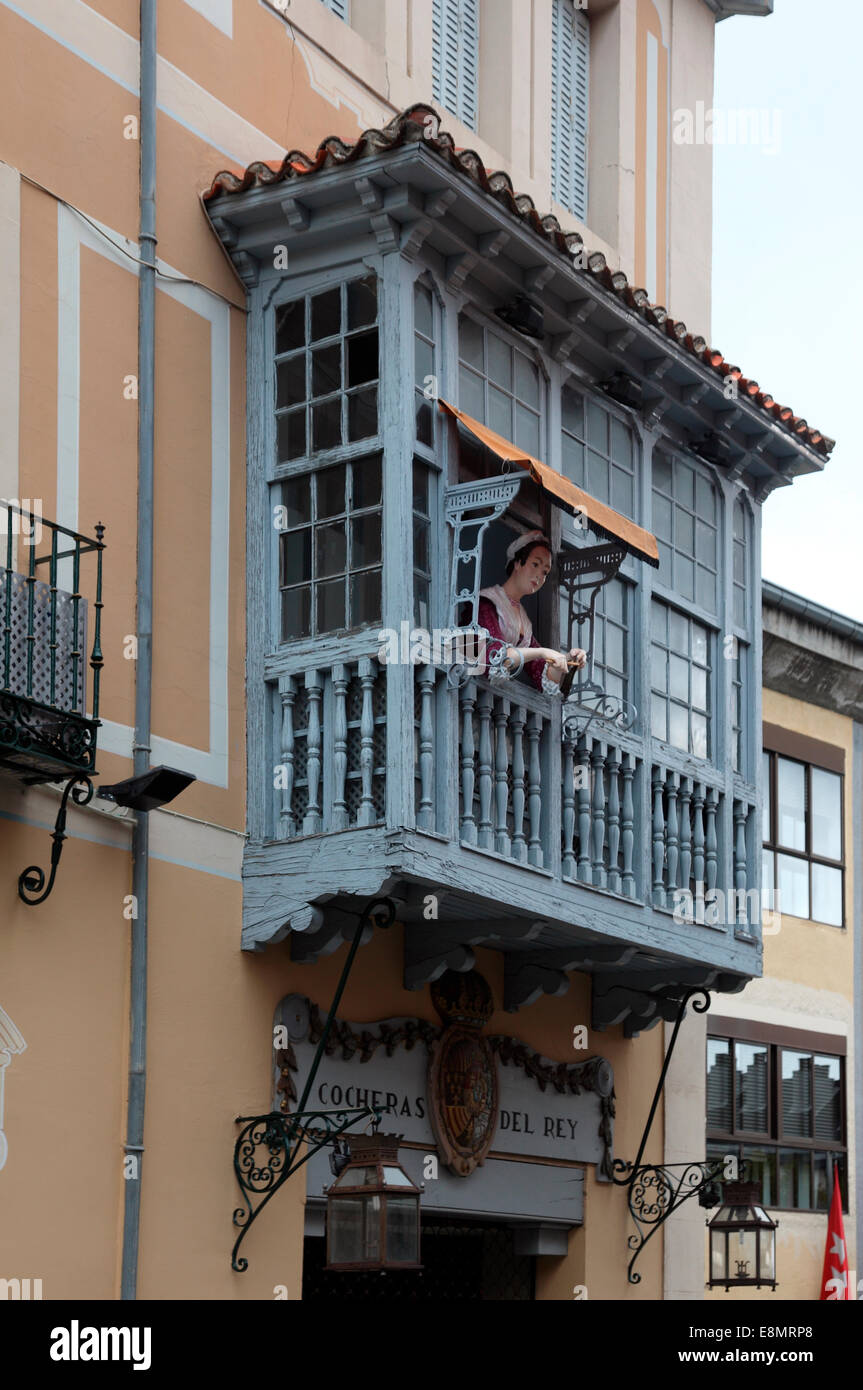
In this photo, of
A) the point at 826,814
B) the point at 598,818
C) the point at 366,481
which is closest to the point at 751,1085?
the point at 826,814

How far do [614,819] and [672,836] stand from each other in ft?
2.07

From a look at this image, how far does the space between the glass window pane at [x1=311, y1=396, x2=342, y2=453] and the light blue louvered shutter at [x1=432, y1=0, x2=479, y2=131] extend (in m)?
3.49

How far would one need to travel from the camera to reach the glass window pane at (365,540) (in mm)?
9781

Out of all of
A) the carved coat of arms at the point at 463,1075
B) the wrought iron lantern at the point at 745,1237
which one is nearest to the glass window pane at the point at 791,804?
the wrought iron lantern at the point at 745,1237

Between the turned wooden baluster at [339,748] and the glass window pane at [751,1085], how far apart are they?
6.18 m

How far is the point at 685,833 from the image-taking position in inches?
449

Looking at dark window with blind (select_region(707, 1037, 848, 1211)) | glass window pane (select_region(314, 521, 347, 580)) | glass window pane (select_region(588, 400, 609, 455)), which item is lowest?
dark window with blind (select_region(707, 1037, 848, 1211))

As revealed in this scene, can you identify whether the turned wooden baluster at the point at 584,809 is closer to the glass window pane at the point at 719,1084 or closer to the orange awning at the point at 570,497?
the orange awning at the point at 570,497

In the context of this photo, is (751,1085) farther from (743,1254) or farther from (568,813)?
(568,813)

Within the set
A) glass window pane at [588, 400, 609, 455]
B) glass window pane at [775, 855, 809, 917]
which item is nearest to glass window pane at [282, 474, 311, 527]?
glass window pane at [588, 400, 609, 455]

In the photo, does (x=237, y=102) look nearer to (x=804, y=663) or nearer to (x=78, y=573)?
(x=78, y=573)

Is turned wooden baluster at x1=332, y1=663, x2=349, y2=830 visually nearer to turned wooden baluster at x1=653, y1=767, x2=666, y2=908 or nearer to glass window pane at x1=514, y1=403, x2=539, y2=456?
glass window pane at x1=514, y1=403, x2=539, y2=456

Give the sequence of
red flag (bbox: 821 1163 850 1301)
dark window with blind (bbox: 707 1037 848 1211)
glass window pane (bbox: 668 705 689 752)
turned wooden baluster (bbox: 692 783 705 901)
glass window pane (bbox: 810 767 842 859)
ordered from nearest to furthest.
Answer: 1. turned wooden baluster (bbox: 692 783 705 901)
2. glass window pane (bbox: 668 705 689 752)
3. dark window with blind (bbox: 707 1037 848 1211)
4. red flag (bbox: 821 1163 850 1301)
5. glass window pane (bbox: 810 767 842 859)

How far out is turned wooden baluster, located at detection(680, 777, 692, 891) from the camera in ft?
37.3
